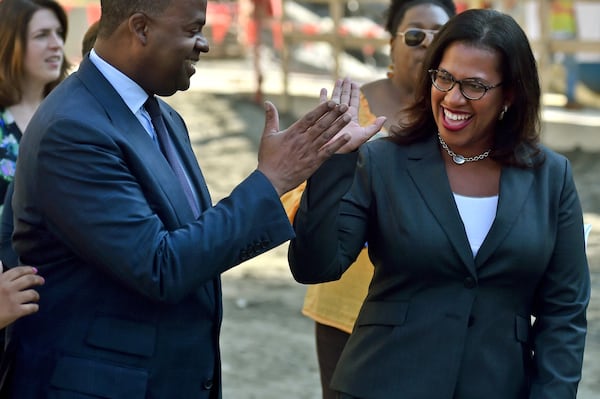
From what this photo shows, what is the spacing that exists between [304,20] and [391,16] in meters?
15.2

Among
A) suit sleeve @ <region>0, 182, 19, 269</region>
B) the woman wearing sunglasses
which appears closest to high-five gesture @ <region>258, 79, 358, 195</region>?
suit sleeve @ <region>0, 182, 19, 269</region>

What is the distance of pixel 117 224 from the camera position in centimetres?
240

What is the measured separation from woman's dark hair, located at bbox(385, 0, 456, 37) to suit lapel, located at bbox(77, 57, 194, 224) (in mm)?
1888

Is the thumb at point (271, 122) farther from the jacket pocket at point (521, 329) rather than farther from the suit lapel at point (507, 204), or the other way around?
the jacket pocket at point (521, 329)

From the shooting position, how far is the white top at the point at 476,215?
113 inches

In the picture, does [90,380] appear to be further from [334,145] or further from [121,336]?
[334,145]

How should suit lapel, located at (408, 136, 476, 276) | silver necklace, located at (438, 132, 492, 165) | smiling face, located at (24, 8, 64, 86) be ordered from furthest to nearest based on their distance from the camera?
smiling face, located at (24, 8, 64, 86) → silver necklace, located at (438, 132, 492, 165) → suit lapel, located at (408, 136, 476, 276)

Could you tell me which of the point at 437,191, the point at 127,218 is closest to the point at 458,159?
the point at 437,191

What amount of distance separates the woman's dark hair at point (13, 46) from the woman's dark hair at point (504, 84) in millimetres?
1964

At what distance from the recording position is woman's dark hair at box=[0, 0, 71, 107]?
4.40 m

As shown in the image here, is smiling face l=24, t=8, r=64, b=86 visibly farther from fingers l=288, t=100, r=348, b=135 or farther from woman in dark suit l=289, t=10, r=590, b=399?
fingers l=288, t=100, r=348, b=135

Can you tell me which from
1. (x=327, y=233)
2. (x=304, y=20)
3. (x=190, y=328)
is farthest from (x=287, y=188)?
(x=304, y=20)

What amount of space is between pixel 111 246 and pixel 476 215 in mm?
1007

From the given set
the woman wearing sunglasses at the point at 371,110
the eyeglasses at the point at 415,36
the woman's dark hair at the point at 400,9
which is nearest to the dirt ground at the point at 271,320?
the woman wearing sunglasses at the point at 371,110
